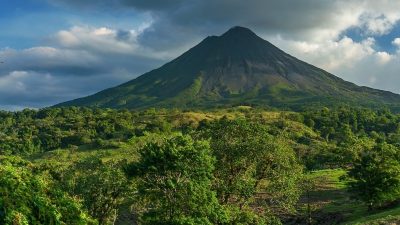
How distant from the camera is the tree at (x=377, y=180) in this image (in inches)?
2037

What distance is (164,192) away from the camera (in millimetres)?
36094

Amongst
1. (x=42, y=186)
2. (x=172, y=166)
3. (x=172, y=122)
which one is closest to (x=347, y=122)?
(x=172, y=122)

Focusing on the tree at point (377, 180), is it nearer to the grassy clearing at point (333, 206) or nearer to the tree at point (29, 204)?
the grassy clearing at point (333, 206)

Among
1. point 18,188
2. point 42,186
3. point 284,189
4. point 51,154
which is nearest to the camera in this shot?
point 18,188

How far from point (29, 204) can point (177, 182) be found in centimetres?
1422

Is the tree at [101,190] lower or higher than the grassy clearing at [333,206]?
higher

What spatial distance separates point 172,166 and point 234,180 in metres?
8.94

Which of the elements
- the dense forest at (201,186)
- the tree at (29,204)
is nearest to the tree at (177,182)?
the dense forest at (201,186)

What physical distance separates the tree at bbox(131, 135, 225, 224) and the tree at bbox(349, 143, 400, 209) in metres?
22.6

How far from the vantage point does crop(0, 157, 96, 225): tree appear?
72.7 ft

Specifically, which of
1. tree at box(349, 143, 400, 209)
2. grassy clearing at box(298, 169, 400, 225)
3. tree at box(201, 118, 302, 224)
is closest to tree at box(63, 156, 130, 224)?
tree at box(201, 118, 302, 224)

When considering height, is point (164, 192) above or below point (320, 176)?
above

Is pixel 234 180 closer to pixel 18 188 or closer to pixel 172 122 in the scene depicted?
pixel 18 188

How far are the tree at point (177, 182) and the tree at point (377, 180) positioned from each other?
2263cm
